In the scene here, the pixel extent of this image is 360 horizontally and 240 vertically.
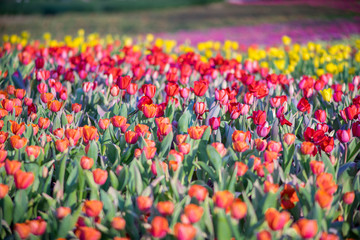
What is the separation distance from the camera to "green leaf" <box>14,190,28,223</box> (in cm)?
143

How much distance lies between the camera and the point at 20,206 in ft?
4.69

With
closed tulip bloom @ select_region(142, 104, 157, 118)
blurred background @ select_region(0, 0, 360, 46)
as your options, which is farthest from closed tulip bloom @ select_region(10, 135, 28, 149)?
blurred background @ select_region(0, 0, 360, 46)

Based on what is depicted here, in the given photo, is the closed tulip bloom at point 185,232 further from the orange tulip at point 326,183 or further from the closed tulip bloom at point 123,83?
the closed tulip bloom at point 123,83

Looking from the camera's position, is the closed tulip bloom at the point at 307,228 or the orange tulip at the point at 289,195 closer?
the closed tulip bloom at the point at 307,228

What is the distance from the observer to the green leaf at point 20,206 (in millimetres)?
1431

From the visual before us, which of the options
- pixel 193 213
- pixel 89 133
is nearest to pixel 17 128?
pixel 89 133

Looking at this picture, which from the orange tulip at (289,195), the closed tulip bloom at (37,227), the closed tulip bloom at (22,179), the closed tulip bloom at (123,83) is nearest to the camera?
the closed tulip bloom at (37,227)

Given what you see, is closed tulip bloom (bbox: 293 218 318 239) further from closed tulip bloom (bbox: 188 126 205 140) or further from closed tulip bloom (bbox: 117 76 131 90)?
closed tulip bloom (bbox: 117 76 131 90)

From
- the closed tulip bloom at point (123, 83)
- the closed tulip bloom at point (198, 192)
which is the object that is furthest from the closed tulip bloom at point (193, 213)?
the closed tulip bloom at point (123, 83)

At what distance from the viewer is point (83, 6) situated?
91.9 ft

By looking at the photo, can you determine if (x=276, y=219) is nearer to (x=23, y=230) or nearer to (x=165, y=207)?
(x=165, y=207)

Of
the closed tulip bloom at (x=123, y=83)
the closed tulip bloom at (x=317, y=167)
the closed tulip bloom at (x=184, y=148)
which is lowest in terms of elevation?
the closed tulip bloom at (x=317, y=167)

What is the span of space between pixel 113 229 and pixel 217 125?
35.0 inches

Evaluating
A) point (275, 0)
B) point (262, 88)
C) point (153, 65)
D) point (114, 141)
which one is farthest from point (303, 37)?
point (275, 0)
